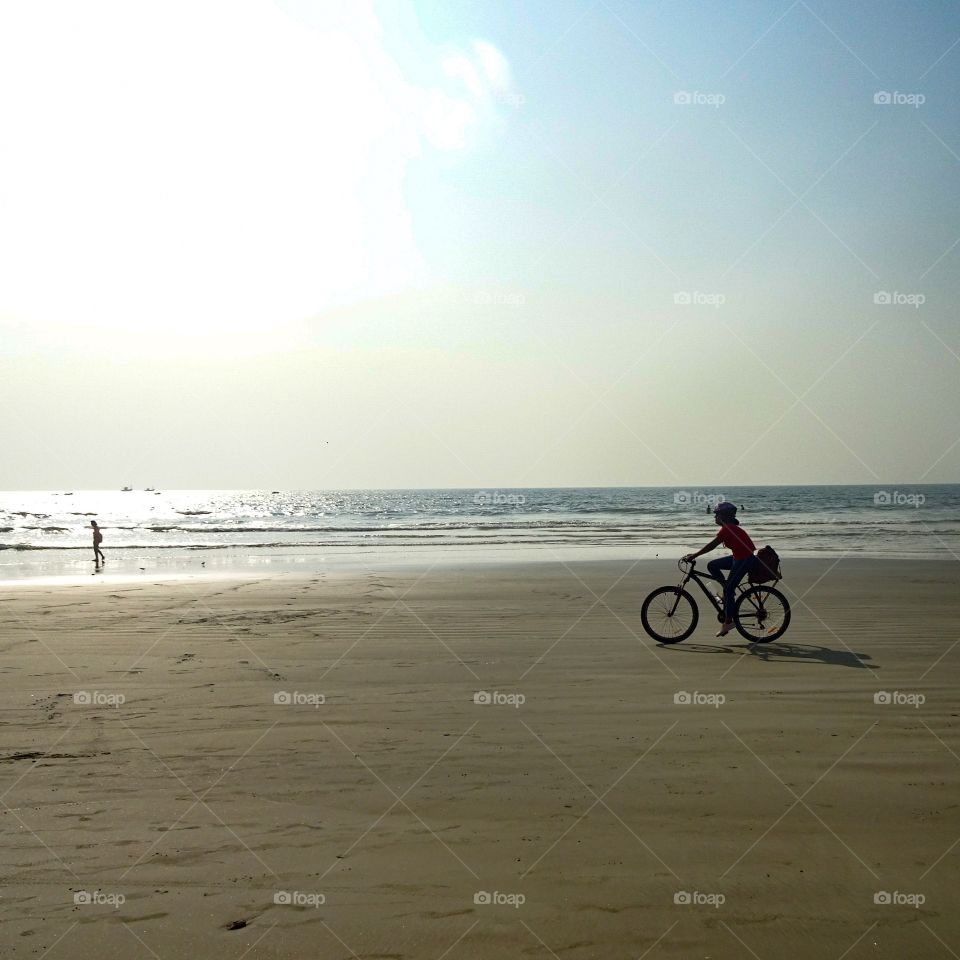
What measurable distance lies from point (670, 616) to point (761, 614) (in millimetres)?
1159

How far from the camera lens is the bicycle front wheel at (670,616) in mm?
11242

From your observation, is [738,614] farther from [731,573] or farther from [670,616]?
[670,616]

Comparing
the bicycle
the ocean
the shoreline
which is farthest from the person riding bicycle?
the shoreline

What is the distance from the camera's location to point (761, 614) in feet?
36.7

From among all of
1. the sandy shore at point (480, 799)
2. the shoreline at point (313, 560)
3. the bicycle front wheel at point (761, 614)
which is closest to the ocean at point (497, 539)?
the shoreline at point (313, 560)

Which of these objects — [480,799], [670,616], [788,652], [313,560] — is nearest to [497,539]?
[313,560]

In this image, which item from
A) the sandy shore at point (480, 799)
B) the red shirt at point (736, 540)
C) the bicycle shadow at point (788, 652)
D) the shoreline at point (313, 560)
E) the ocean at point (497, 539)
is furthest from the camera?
the ocean at point (497, 539)

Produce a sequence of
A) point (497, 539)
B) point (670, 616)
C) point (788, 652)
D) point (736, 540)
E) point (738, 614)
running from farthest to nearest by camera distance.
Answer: point (497, 539)
point (670, 616)
point (738, 614)
point (736, 540)
point (788, 652)

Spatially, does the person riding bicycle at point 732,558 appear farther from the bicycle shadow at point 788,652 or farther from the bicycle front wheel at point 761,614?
the bicycle shadow at point 788,652

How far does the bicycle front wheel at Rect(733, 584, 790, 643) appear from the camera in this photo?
11.1 metres

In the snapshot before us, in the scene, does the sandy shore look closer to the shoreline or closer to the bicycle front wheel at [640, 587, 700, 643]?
the bicycle front wheel at [640, 587, 700, 643]

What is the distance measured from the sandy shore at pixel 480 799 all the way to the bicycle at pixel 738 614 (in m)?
0.39

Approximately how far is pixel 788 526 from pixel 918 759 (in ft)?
130

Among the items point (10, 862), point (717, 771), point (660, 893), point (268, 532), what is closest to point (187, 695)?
point (10, 862)
